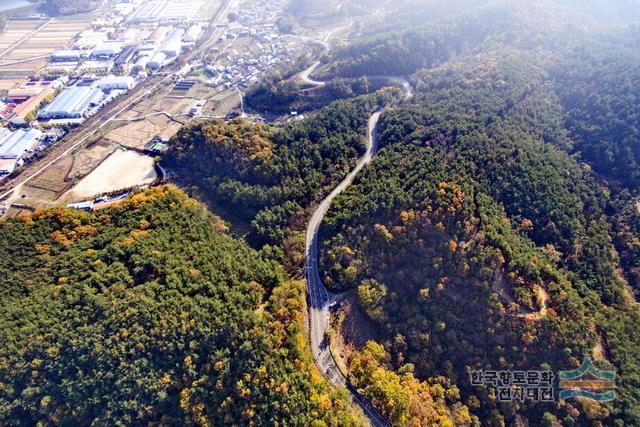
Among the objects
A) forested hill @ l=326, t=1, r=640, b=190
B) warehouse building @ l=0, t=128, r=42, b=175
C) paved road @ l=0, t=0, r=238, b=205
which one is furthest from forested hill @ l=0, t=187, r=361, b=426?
forested hill @ l=326, t=1, r=640, b=190

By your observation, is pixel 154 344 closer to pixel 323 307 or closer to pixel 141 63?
pixel 323 307

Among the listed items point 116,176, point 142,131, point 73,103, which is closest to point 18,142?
point 73,103

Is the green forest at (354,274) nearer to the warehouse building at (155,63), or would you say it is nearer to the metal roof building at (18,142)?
the metal roof building at (18,142)

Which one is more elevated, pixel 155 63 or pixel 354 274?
pixel 155 63

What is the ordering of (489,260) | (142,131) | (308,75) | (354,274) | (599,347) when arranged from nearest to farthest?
1. (599,347)
2. (489,260)
3. (354,274)
4. (142,131)
5. (308,75)

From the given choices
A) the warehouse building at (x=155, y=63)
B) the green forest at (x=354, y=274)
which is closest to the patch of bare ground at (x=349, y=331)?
the green forest at (x=354, y=274)

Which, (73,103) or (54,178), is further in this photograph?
(73,103)
